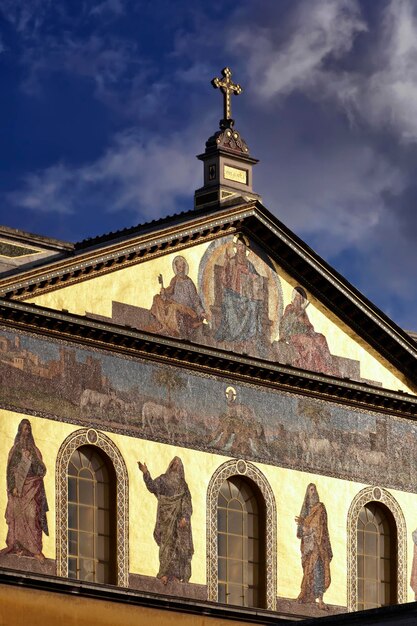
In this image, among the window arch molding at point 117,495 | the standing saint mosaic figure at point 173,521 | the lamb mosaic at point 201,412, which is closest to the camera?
the window arch molding at point 117,495

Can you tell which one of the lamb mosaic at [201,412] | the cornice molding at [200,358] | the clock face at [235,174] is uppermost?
the clock face at [235,174]

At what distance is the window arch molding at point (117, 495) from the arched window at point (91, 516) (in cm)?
11

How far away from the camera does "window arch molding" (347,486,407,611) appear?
145 feet

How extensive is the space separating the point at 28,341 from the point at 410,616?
937 cm

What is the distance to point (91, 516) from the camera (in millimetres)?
40688

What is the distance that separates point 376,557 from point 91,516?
6.75 m

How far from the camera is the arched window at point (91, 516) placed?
132 ft

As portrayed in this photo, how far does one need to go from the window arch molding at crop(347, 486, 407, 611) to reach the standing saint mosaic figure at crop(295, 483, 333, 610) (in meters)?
0.60

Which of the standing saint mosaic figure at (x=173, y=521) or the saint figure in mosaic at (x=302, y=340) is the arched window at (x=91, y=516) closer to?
the standing saint mosaic figure at (x=173, y=521)

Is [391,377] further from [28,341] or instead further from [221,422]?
[28,341]

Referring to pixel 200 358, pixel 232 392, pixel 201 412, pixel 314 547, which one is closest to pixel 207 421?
Answer: pixel 201 412

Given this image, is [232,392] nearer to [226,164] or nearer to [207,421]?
[207,421]

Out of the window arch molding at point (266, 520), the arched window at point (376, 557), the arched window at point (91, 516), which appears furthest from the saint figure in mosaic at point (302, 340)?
the arched window at point (91, 516)

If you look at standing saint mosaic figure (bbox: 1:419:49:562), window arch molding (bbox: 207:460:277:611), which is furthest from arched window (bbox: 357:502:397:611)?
standing saint mosaic figure (bbox: 1:419:49:562)
